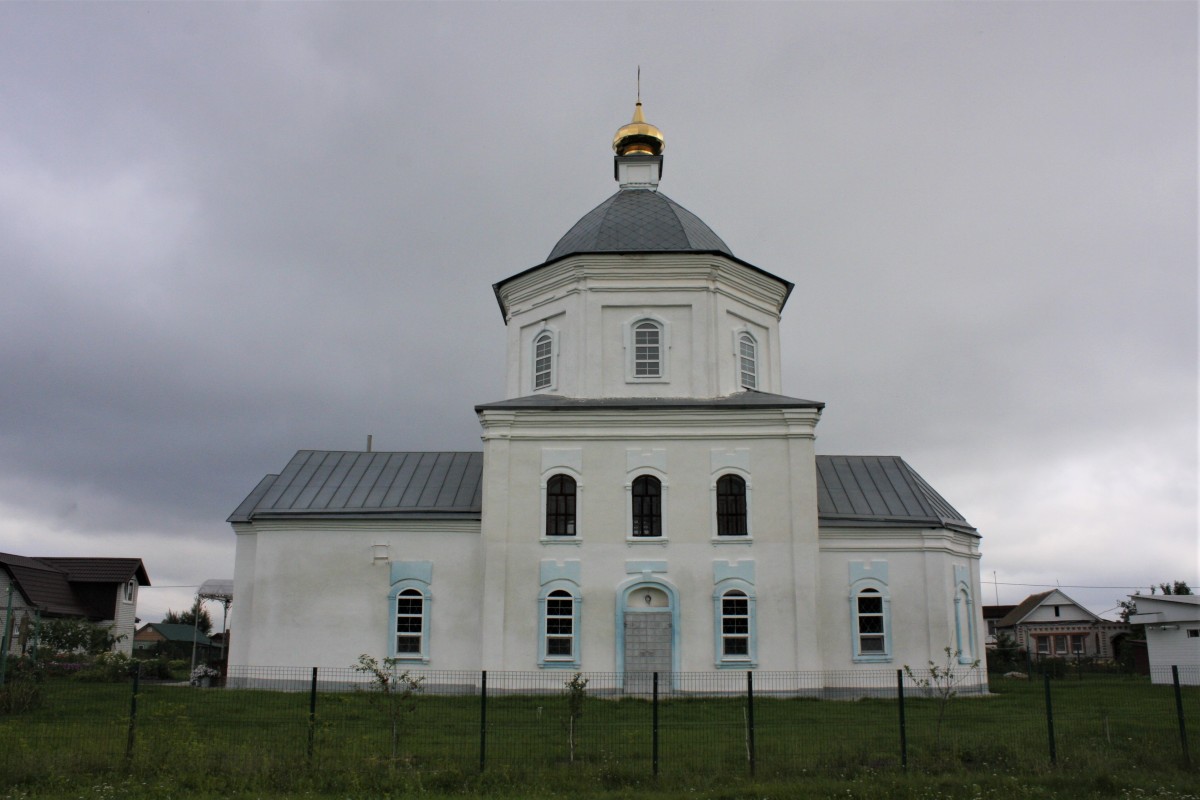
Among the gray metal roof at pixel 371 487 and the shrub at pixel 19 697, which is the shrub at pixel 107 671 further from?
the shrub at pixel 19 697

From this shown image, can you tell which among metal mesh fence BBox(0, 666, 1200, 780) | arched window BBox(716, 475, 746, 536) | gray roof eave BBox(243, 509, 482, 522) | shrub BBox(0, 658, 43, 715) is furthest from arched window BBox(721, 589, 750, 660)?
shrub BBox(0, 658, 43, 715)

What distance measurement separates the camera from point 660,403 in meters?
24.0

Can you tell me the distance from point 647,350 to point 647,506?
164 inches

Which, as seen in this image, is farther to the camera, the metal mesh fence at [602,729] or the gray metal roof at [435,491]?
the gray metal roof at [435,491]

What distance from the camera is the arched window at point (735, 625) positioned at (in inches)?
896

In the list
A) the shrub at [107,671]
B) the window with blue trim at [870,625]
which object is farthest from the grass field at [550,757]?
the shrub at [107,671]

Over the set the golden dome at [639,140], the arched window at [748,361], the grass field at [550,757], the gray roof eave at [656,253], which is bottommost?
the grass field at [550,757]

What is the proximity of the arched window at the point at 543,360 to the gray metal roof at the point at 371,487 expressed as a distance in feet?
10.5

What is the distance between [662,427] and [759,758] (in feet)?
38.5

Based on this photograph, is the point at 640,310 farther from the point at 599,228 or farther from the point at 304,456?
the point at 304,456

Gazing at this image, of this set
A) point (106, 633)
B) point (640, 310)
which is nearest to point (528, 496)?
point (640, 310)

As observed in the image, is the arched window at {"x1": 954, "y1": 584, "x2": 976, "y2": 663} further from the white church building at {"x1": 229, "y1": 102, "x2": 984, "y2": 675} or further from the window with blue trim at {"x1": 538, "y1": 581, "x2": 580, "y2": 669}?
the window with blue trim at {"x1": 538, "y1": 581, "x2": 580, "y2": 669}

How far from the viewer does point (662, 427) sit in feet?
78.7

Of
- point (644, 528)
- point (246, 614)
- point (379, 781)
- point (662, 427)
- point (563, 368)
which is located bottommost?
point (379, 781)
